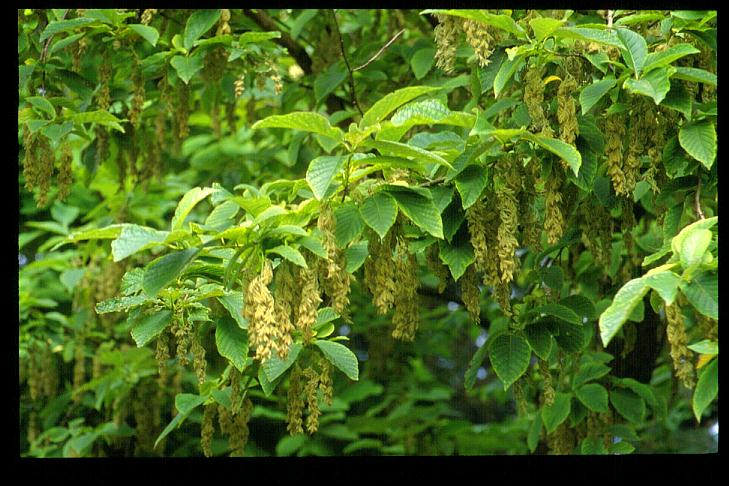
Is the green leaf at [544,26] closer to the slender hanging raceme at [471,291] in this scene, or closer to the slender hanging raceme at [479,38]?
the slender hanging raceme at [479,38]

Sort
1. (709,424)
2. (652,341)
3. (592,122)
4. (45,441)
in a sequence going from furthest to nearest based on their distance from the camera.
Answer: (709,424), (45,441), (652,341), (592,122)

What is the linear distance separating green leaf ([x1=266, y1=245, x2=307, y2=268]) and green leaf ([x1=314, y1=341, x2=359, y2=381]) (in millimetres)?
330

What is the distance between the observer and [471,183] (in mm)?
1895

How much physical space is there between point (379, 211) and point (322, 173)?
143mm

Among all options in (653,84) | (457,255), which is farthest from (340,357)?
(653,84)

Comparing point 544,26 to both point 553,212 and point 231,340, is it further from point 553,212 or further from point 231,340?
point 231,340

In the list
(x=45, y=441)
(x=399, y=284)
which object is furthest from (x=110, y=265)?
(x=399, y=284)

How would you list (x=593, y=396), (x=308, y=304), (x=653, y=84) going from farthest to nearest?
(x=593, y=396)
(x=653, y=84)
(x=308, y=304)

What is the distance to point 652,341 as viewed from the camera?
134 inches

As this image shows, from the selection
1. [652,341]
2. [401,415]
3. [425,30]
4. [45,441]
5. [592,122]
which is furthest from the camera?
[401,415]

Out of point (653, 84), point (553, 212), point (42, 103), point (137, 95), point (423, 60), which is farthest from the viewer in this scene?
point (423, 60)

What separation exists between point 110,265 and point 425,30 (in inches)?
60.6
